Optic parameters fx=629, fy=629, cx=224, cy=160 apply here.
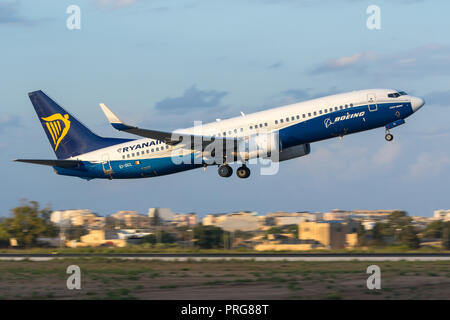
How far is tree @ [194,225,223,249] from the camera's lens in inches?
2554

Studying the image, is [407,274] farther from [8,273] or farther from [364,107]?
[8,273]

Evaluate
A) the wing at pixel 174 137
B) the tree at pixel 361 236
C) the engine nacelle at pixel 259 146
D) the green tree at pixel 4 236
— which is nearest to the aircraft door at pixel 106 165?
the wing at pixel 174 137

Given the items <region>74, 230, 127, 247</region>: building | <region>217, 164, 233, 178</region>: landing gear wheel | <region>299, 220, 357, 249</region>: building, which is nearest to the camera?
<region>217, 164, 233, 178</region>: landing gear wheel

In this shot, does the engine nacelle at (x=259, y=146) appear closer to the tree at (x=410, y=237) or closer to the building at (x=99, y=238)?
the tree at (x=410, y=237)

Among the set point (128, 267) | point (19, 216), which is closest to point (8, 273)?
point (128, 267)

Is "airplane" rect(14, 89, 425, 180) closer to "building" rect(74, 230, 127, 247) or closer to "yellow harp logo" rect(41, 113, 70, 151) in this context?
"yellow harp logo" rect(41, 113, 70, 151)

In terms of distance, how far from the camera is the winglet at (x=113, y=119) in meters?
41.7

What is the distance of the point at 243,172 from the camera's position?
49.2m

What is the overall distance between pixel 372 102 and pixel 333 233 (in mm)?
28349

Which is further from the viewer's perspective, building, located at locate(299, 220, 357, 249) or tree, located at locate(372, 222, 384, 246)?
building, located at locate(299, 220, 357, 249)

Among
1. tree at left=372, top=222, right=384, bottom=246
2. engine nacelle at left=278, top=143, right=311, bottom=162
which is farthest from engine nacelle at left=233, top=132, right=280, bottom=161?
tree at left=372, top=222, right=384, bottom=246

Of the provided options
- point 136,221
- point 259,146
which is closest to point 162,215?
point 136,221

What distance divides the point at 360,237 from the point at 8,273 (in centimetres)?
3910
